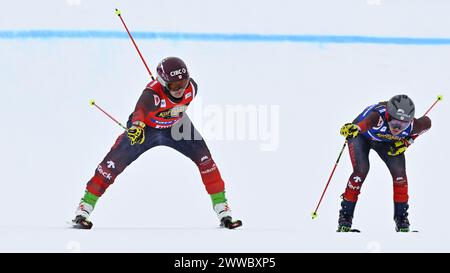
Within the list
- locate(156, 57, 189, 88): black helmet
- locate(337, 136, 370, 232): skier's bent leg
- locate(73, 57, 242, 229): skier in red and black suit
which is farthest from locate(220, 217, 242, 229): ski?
locate(156, 57, 189, 88): black helmet

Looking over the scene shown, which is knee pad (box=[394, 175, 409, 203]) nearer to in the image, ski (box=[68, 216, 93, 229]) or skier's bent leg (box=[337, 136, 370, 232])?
skier's bent leg (box=[337, 136, 370, 232])

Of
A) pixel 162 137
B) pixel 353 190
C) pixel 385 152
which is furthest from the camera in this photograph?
pixel 385 152

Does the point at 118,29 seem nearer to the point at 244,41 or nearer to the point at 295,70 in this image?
the point at 244,41

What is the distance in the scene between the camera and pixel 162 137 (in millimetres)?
6230

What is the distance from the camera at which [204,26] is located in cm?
852

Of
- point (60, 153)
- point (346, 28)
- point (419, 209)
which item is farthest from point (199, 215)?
point (346, 28)

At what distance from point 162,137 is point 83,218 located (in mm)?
806

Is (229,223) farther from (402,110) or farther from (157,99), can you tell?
(402,110)

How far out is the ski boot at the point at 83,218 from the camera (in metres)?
6.00

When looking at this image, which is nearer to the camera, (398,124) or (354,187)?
(398,124)

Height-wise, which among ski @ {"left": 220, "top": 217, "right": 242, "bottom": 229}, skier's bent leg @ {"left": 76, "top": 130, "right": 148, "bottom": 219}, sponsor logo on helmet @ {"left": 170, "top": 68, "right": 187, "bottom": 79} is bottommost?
ski @ {"left": 220, "top": 217, "right": 242, "bottom": 229}

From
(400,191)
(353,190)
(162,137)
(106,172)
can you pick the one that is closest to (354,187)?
(353,190)

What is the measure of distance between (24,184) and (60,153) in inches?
17.6

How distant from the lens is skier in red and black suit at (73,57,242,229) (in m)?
5.95
